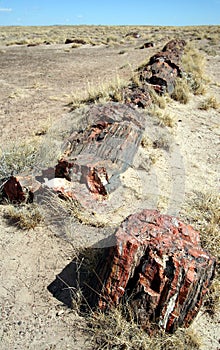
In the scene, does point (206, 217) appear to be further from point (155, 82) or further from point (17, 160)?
point (155, 82)

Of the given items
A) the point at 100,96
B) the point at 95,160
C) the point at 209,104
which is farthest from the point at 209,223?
the point at 209,104

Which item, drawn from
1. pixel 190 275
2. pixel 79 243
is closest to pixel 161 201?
pixel 79 243

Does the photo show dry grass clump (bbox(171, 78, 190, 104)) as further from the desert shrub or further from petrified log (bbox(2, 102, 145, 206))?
the desert shrub

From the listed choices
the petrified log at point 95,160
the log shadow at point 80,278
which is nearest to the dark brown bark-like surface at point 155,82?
the petrified log at point 95,160

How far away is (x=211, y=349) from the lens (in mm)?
2723

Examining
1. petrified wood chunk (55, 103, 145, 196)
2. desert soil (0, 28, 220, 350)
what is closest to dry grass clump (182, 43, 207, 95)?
desert soil (0, 28, 220, 350)

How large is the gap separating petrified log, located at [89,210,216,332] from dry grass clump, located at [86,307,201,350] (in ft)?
0.23

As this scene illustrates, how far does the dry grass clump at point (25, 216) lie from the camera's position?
154 inches

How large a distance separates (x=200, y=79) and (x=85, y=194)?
8.52 m

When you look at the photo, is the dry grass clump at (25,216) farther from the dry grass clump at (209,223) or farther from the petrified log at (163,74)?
the petrified log at (163,74)

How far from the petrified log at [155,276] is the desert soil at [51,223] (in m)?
0.37

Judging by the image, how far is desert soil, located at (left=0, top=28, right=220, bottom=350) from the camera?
2.82m

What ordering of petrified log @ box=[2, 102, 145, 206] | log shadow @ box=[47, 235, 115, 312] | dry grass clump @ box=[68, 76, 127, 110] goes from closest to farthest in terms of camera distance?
1. log shadow @ box=[47, 235, 115, 312]
2. petrified log @ box=[2, 102, 145, 206]
3. dry grass clump @ box=[68, 76, 127, 110]

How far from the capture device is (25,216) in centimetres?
392
